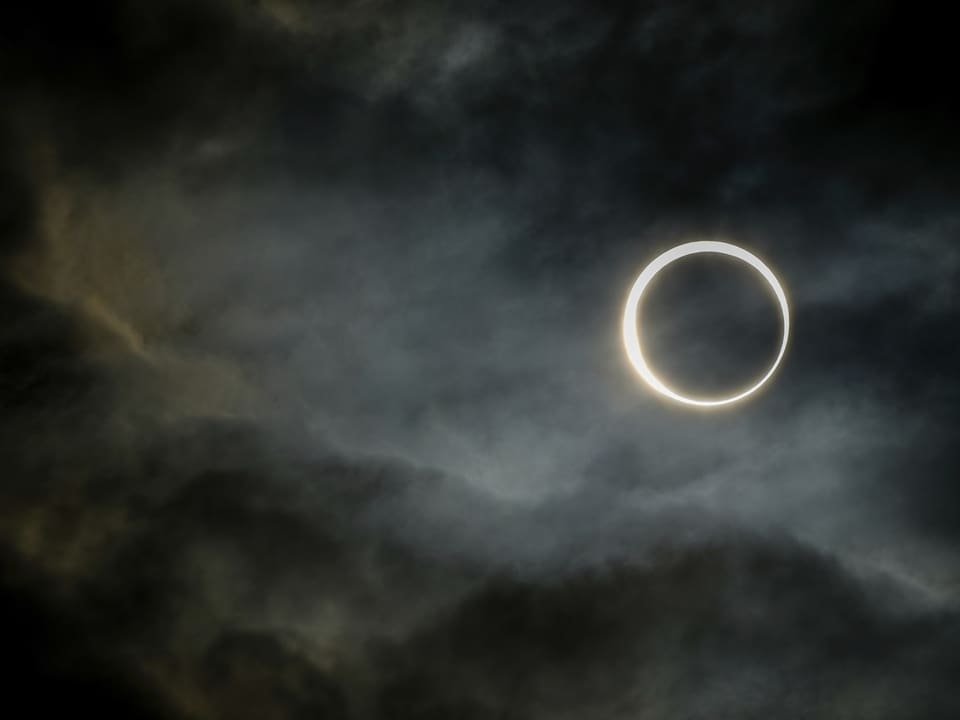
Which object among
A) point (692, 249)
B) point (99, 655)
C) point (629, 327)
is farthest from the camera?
point (99, 655)

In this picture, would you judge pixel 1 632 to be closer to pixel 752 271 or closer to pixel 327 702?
pixel 327 702

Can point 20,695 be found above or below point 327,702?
below

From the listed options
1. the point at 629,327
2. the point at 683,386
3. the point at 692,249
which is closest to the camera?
the point at 629,327

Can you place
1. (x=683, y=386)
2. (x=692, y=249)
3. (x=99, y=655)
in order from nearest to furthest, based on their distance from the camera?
(x=692, y=249), (x=683, y=386), (x=99, y=655)

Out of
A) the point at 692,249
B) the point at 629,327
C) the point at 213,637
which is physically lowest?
the point at 213,637

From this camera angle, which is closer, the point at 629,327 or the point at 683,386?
the point at 629,327

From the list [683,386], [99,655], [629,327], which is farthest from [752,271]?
[99,655]

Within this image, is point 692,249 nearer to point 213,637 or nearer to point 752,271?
point 752,271

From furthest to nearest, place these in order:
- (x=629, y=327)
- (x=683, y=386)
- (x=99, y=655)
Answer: (x=99, y=655) → (x=683, y=386) → (x=629, y=327)

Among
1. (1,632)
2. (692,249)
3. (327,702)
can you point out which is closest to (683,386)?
(692,249)
